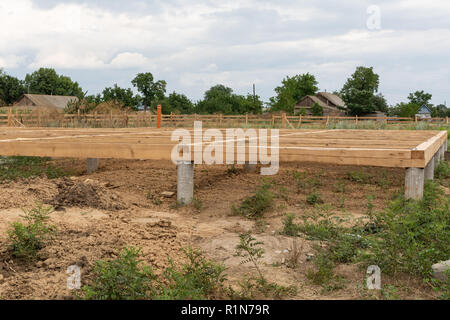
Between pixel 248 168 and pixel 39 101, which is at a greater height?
pixel 39 101

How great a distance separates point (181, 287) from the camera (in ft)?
8.79

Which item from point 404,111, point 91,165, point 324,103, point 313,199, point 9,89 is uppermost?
point 9,89

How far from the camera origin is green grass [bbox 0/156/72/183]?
745 centimetres

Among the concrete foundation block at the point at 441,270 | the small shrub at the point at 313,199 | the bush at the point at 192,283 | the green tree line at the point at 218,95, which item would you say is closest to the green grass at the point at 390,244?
the concrete foundation block at the point at 441,270

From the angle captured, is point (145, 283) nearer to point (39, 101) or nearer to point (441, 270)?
point (441, 270)

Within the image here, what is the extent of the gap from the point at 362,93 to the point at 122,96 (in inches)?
1106

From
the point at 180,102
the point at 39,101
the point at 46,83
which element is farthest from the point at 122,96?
the point at 46,83

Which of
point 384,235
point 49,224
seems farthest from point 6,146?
point 384,235

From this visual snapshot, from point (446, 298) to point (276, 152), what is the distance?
282cm

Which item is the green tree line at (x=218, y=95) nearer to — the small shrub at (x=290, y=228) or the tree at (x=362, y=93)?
the tree at (x=362, y=93)

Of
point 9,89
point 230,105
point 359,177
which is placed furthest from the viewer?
point 9,89

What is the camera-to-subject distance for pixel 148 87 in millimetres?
50156

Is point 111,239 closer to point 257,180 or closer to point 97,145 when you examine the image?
point 97,145
